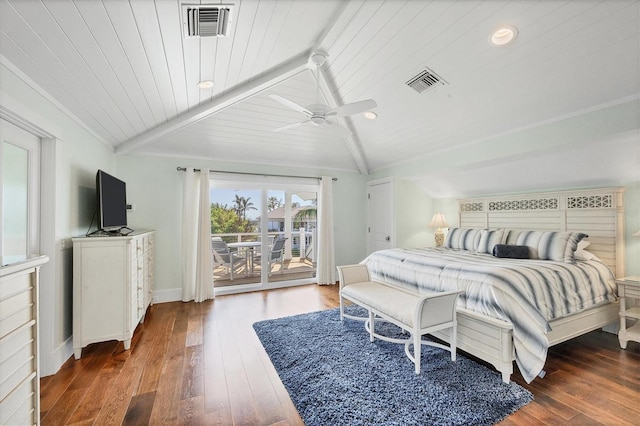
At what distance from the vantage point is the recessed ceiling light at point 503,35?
204 centimetres

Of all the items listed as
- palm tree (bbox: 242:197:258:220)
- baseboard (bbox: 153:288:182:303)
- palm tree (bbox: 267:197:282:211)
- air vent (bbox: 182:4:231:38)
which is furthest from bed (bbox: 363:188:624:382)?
baseboard (bbox: 153:288:182:303)

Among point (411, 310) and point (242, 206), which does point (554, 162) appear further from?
point (242, 206)

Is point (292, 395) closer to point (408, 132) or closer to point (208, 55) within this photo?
point (208, 55)

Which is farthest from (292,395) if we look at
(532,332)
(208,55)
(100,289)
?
(208,55)

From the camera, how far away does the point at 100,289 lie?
102 inches

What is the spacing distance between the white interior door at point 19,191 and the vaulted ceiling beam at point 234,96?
51.8 inches

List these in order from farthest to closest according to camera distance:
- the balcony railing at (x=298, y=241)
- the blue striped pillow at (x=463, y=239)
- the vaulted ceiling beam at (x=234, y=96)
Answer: the balcony railing at (x=298, y=241), the blue striped pillow at (x=463, y=239), the vaulted ceiling beam at (x=234, y=96)

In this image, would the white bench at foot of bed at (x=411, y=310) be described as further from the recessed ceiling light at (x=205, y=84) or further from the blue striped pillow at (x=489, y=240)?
the recessed ceiling light at (x=205, y=84)

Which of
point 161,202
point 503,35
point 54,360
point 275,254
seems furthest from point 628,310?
point 161,202

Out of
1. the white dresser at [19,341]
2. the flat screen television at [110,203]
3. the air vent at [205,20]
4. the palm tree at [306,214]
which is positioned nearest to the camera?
the white dresser at [19,341]

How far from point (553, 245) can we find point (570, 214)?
0.63 m

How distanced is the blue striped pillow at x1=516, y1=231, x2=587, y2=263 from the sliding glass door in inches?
135

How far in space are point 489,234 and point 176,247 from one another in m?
4.58

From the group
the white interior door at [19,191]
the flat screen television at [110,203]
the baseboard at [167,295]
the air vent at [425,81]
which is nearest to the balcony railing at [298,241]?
the baseboard at [167,295]
